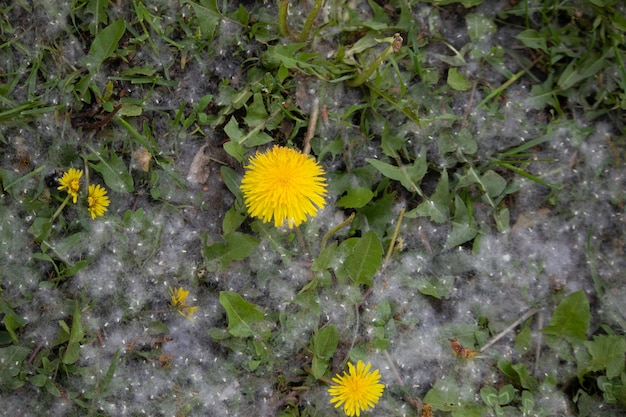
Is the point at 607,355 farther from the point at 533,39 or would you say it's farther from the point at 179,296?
the point at 179,296

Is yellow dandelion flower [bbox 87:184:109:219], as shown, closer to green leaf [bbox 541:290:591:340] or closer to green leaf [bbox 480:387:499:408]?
green leaf [bbox 480:387:499:408]

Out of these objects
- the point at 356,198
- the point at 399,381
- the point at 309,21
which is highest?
the point at 309,21

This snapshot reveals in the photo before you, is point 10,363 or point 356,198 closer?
point 10,363

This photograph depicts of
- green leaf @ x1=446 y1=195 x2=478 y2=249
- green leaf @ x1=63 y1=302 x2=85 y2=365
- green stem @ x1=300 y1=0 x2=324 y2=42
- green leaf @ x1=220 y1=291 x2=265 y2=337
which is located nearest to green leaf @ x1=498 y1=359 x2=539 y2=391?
green leaf @ x1=446 y1=195 x2=478 y2=249

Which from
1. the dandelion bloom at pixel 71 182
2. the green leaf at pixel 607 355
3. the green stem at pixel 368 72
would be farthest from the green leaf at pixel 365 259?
the dandelion bloom at pixel 71 182

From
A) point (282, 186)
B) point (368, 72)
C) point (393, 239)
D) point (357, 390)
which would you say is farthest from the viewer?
point (393, 239)

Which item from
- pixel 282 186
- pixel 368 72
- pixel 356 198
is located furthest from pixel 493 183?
pixel 282 186
